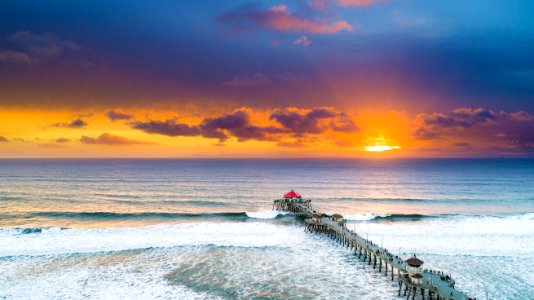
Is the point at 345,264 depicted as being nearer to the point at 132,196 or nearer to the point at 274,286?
the point at 274,286

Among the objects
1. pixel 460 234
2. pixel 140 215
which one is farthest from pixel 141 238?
pixel 460 234

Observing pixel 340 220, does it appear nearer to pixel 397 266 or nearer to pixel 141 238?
pixel 397 266

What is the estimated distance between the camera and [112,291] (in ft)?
93.4

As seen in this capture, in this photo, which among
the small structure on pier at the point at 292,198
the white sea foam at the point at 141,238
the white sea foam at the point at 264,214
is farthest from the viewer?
the small structure on pier at the point at 292,198

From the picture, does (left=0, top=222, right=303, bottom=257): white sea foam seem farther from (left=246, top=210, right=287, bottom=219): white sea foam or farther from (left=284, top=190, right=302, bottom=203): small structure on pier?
(left=284, top=190, right=302, bottom=203): small structure on pier

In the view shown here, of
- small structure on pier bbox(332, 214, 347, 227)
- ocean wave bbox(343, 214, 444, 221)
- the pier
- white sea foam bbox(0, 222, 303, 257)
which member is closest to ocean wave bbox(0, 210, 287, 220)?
white sea foam bbox(0, 222, 303, 257)

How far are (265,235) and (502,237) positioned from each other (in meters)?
30.6

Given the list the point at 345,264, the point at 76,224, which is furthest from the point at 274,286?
the point at 76,224

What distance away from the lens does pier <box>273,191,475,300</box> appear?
2647 centimetres

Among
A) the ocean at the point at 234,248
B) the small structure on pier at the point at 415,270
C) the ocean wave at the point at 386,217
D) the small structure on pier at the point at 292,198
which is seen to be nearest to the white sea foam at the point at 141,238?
the ocean at the point at 234,248

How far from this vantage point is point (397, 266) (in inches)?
1207

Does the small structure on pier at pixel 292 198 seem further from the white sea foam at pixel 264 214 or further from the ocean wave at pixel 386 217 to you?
the ocean wave at pixel 386 217

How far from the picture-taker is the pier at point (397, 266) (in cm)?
2647

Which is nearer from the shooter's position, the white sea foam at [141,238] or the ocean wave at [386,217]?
the white sea foam at [141,238]
